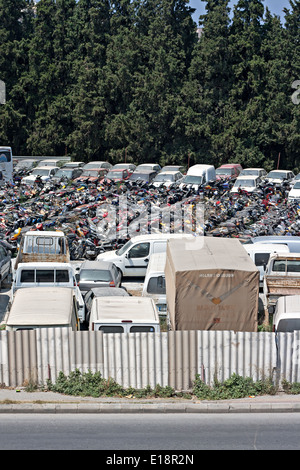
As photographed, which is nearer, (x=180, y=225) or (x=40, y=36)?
(x=180, y=225)

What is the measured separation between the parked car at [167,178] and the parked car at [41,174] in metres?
6.24

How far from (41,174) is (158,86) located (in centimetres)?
1117

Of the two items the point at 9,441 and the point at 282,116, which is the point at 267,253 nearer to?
the point at 9,441

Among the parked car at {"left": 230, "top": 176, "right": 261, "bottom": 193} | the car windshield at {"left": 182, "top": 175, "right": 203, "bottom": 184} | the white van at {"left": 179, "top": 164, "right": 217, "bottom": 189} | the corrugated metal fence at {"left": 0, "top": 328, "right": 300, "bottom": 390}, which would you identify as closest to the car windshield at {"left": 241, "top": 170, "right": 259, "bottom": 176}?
the parked car at {"left": 230, "top": 176, "right": 261, "bottom": 193}

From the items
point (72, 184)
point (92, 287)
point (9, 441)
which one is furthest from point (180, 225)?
point (9, 441)

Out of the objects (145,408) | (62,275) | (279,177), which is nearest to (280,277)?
(62,275)

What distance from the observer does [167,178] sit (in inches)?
1373

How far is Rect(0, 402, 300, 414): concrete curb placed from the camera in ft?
37.0

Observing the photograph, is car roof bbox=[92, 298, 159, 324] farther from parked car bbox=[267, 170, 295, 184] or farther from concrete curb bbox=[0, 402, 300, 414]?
parked car bbox=[267, 170, 295, 184]

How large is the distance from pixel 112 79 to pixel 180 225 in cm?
2248

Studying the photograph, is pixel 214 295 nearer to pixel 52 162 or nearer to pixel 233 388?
pixel 233 388

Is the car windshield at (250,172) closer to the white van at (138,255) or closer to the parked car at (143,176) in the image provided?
the parked car at (143,176)
